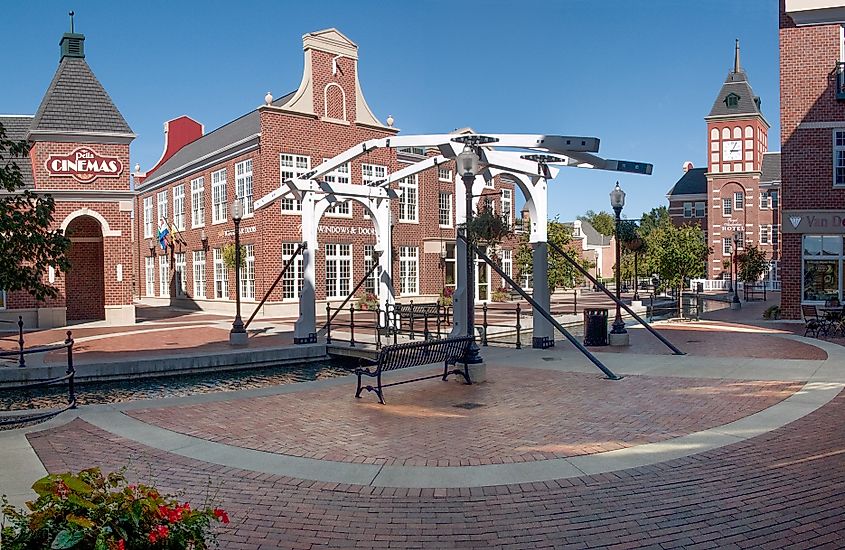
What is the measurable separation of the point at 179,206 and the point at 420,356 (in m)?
30.7

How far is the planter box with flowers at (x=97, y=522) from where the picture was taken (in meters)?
3.07

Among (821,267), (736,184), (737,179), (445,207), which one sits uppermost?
(737,179)

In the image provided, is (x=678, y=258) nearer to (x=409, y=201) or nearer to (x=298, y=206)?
(x=409, y=201)

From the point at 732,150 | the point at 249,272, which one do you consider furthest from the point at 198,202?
the point at 732,150

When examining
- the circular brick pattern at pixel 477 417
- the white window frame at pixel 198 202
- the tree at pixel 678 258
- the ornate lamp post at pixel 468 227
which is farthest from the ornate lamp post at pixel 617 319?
the white window frame at pixel 198 202

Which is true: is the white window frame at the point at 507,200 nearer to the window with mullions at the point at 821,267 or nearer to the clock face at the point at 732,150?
the window with mullions at the point at 821,267

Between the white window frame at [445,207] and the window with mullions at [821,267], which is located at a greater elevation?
the white window frame at [445,207]

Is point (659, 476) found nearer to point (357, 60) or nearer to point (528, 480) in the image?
point (528, 480)

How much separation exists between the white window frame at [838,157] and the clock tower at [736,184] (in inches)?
1550

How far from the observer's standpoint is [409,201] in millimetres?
36031

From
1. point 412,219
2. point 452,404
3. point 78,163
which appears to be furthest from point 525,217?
point 452,404

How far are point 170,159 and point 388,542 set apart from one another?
4597 centimetres

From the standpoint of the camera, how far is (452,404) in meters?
9.88

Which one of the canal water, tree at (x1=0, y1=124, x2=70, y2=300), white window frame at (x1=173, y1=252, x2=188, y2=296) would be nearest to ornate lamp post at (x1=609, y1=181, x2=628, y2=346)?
the canal water
